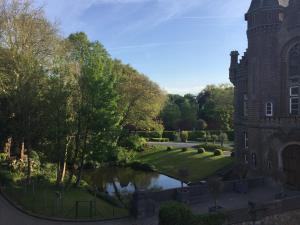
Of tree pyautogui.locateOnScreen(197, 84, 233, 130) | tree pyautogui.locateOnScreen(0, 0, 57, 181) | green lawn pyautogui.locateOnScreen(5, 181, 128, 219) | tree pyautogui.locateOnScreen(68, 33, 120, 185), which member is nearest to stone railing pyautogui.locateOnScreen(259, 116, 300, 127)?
tree pyautogui.locateOnScreen(68, 33, 120, 185)

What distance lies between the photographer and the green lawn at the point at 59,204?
2034cm

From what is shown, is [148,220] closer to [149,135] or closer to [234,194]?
[234,194]

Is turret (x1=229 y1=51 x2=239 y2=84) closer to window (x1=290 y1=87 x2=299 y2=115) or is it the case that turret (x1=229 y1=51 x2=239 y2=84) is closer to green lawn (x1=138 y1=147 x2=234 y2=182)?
window (x1=290 y1=87 x2=299 y2=115)

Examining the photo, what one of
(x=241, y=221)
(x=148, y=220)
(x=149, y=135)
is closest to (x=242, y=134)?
(x=241, y=221)

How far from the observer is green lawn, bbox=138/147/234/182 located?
37959 mm

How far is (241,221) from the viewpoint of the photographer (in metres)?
19.2

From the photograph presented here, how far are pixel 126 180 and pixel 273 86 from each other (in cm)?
1895

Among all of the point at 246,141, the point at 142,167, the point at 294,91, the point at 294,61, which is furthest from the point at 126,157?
the point at 294,61

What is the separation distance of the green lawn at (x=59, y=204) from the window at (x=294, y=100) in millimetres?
15628

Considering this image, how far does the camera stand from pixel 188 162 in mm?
42781

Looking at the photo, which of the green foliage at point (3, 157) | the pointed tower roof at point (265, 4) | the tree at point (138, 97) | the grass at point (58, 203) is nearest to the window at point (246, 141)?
the pointed tower roof at point (265, 4)

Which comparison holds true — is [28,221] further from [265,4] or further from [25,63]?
[265,4]

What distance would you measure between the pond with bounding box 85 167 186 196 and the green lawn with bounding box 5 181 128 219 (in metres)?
7.78

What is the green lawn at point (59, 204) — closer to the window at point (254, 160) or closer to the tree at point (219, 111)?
the window at point (254, 160)
